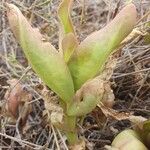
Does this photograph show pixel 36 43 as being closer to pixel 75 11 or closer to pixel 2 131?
pixel 2 131

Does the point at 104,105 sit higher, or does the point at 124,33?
the point at 124,33

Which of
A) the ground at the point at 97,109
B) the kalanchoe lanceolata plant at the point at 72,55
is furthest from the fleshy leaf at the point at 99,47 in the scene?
the ground at the point at 97,109

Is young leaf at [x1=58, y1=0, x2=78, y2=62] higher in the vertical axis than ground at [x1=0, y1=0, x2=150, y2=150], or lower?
higher

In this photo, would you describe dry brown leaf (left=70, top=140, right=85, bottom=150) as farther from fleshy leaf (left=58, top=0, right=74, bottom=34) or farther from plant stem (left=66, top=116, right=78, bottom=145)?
fleshy leaf (left=58, top=0, right=74, bottom=34)

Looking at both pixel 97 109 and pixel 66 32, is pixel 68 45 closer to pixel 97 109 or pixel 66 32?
pixel 66 32

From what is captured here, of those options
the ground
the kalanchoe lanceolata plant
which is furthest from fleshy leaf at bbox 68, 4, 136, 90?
the ground

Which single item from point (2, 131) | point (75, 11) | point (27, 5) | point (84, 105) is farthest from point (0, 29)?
point (84, 105)

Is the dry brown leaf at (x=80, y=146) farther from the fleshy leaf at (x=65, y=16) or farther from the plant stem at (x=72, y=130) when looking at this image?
the fleshy leaf at (x=65, y=16)

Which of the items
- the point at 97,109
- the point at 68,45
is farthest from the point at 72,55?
the point at 97,109
